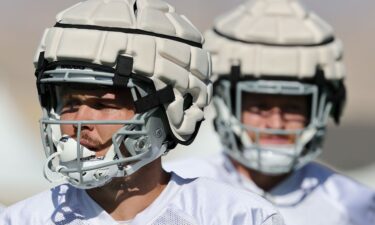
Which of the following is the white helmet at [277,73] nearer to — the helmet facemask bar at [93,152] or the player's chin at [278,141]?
the player's chin at [278,141]

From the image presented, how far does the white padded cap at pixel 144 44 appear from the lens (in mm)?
3480

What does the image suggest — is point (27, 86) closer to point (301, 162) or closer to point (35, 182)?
point (35, 182)

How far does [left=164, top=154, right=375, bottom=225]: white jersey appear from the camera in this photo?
5129mm

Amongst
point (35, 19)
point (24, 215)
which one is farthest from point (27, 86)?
point (24, 215)

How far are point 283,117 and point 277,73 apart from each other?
193 mm

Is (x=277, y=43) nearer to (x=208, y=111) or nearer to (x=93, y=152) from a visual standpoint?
(x=93, y=152)

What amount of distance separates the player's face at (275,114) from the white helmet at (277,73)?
31mm

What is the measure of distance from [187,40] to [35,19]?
8423 millimetres

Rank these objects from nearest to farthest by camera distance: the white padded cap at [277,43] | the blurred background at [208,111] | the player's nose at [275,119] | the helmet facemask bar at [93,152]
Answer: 1. the helmet facemask bar at [93,152]
2. the player's nose at [275,119]
3. the white padded cap at [277,43]
4. the blurred background at [208,111]

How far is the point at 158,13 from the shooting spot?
3641 millimetres

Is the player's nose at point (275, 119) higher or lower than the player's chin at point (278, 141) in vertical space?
higher

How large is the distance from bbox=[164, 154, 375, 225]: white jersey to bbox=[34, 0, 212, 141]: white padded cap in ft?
4.69

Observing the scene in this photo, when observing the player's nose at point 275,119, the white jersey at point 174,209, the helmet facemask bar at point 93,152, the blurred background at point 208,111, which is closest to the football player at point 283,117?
the player's nose at point 275,119

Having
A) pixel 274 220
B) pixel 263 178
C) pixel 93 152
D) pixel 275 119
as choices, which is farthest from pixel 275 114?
pixel 93 152
